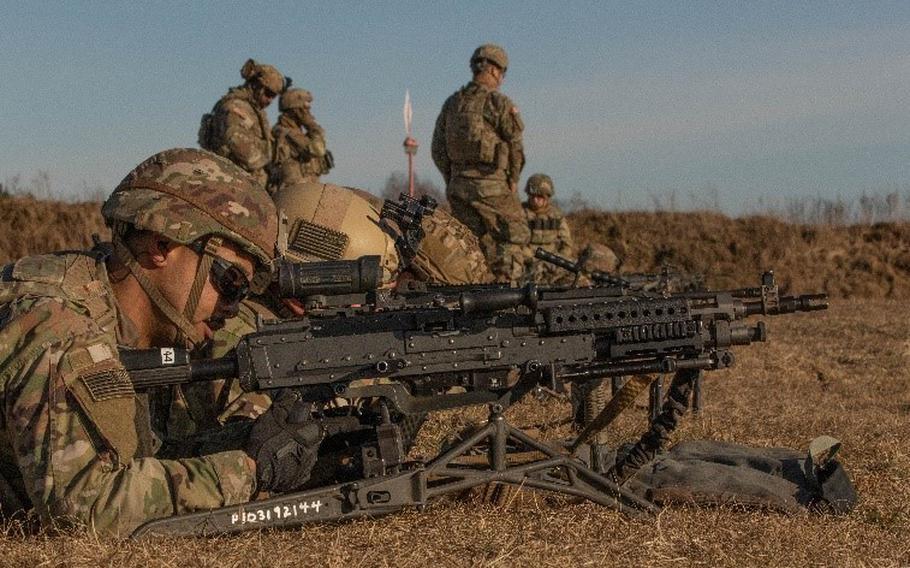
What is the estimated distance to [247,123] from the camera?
44.1 ft

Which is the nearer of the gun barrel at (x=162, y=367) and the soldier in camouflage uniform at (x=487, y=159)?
the gun barrel at (x=162, y=367)

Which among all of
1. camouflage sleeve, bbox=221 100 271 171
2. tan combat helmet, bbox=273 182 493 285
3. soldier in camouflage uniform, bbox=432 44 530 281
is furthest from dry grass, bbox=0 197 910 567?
camouflage sleeve, bbox=221 100 271 171

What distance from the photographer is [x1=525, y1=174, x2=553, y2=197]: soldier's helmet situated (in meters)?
15.3

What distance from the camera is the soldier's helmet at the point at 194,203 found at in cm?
447

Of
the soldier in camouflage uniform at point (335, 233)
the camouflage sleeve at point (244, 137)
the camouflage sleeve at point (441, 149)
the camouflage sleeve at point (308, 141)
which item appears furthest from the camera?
the camouflage sleeve at point (308, 141)

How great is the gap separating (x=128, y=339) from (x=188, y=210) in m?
0.59

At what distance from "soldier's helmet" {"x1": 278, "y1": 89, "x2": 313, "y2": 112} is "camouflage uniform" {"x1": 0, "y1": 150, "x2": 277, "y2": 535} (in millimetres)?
11171

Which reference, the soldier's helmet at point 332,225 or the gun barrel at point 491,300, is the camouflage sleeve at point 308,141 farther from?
the gun barrel at point 491,300

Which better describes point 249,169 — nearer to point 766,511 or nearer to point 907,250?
point 766,511

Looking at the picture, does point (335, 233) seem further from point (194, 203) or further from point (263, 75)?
point (263, 75)

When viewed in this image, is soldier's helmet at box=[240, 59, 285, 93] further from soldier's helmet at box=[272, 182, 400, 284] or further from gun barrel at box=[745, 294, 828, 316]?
gun barrel at box=[745, 294, 828, 316]

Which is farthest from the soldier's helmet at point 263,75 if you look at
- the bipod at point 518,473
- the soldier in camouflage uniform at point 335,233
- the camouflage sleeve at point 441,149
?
the bipod at point 518,473

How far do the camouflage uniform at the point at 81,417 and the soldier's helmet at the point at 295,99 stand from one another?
1117 centimetres

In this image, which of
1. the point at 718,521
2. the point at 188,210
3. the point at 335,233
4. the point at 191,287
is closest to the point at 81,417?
the point at 191,287
